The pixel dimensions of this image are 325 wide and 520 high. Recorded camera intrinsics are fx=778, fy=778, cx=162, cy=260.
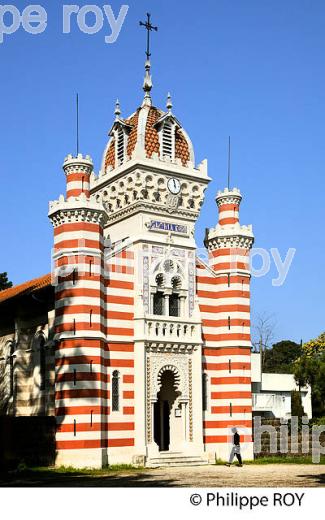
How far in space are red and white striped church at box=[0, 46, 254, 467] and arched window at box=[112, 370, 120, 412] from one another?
4 cm

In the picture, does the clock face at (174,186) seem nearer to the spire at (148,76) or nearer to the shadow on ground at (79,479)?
the spire at (148,76)

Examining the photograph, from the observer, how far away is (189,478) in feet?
87.2

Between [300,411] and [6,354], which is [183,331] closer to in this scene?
[6,354]

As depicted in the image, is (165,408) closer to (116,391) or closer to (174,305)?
(116,391)

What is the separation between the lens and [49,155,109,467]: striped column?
30688mm

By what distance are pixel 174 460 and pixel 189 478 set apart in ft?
20.4

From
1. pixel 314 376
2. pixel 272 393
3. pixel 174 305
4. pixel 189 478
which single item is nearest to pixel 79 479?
pixel 189 478

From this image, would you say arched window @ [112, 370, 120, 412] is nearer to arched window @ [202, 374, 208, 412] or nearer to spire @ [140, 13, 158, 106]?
arched window @ [202, 374, 208, 412]

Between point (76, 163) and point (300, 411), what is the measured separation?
23.6 metres

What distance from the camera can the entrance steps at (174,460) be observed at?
32.2 m

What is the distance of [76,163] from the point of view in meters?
32.6

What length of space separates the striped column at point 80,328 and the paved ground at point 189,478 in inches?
63.0

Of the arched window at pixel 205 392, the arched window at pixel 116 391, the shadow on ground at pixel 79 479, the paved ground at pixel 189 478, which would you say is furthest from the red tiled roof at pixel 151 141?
the shadow on ground at pixel 79 479
